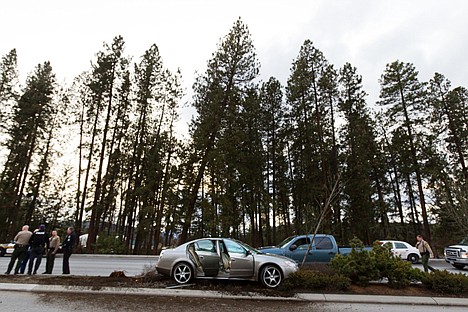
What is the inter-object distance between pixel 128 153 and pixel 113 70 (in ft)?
26.9

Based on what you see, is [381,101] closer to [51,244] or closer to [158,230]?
[158,230]

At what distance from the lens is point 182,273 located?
8.84m

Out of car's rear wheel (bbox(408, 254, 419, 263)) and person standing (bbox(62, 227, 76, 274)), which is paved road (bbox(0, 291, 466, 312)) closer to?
person standing (bbox(62, 227, 76, 274))

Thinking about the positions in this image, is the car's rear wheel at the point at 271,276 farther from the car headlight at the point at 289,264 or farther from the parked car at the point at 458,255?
the parked car at the point at 458,255

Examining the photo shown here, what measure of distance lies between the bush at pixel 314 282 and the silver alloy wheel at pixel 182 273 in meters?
2.79

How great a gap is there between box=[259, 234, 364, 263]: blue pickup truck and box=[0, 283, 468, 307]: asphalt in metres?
3.88

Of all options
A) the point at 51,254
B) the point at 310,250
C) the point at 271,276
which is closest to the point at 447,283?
the point at 310,250

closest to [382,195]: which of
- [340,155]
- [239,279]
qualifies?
[340,155]

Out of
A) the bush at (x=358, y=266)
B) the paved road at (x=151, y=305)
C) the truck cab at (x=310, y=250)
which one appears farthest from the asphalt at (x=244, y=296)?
the truck cab at (x=310, y=250)

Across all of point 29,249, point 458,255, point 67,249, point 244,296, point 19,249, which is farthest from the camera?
point 458,255

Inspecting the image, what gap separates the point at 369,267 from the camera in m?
8.92

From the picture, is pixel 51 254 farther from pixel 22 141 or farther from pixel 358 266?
pixel 22 141

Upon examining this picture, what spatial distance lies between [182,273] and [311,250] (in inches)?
228

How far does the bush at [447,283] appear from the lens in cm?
866
